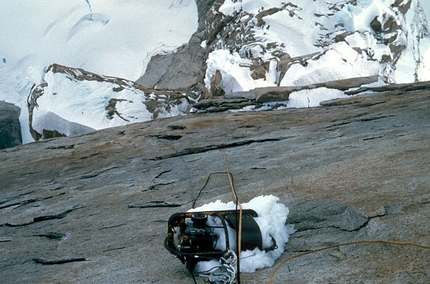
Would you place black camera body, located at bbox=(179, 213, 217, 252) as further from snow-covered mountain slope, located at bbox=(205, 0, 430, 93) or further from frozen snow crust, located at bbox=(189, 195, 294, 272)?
snow-covered mountain slope, located at bbox=(205, 0, 430, 93)

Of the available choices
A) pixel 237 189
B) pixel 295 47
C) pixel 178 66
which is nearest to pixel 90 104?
pixel 295 47

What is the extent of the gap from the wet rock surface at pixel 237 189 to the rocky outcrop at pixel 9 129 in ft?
21.4

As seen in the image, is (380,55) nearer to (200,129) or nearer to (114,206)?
(200,129)

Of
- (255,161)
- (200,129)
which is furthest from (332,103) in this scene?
(255,161)

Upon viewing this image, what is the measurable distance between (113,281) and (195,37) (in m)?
15.1

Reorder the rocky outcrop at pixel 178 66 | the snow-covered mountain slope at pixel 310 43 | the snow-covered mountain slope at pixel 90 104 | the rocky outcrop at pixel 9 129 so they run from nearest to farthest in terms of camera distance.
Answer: the snow-covered mountain slope at pixel 310 43 < the snow-covered mountain slope at pixel 90 104 < the rocky outcrop at pixel 9 129 < the rocky outcrop at pixel 178 66

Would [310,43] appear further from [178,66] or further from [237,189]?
[237,189]

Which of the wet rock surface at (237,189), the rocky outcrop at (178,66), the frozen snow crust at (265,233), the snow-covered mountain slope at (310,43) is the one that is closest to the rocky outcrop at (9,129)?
the rocky outcrop at (178,66)

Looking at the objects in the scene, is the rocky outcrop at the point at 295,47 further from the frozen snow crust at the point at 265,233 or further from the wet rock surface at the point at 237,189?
the frozen snow crust at the point at 265,233

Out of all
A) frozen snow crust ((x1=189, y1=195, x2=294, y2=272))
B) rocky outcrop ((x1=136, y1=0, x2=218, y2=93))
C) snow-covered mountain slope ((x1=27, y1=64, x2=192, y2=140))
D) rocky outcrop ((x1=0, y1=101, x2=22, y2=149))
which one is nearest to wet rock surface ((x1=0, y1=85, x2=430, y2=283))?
frozen snow crust ((x1=189, y1=195, x2=294, y2=272))

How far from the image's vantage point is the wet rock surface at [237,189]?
1.52 m

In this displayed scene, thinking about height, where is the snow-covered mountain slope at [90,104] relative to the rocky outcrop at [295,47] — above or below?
below

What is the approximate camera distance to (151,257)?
173 centimetres

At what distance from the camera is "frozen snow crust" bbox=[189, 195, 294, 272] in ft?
4.80
